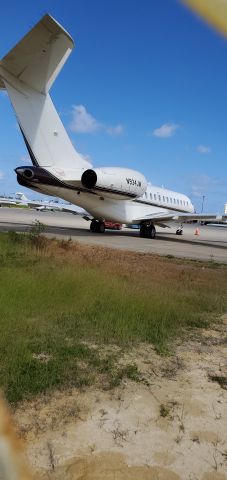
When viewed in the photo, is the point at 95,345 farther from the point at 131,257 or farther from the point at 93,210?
the point at 93,210

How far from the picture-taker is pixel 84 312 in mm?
6699

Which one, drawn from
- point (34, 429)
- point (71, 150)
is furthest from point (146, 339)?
point (71, 150)

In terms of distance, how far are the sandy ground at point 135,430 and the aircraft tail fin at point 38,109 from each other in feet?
45.6

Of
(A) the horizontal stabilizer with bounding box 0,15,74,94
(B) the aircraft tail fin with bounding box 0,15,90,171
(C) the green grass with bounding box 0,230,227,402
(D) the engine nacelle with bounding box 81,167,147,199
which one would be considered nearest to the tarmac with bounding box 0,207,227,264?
(D) the engine nacelle with bounding box 81,167,147,199

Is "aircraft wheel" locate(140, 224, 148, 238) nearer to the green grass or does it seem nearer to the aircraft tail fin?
the aircraft tail fin

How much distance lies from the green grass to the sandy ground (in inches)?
11.9

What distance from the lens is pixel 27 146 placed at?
70.4ft

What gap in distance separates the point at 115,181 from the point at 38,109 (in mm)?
5450

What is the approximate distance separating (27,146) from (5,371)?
18.7 m

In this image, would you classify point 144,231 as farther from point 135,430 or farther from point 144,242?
point 135,430

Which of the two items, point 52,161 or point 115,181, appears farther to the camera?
point 115,181

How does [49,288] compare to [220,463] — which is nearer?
[220,463]

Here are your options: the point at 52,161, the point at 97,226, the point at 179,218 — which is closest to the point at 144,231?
the point at 179,218

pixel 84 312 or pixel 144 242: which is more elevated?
pixel 144 242
